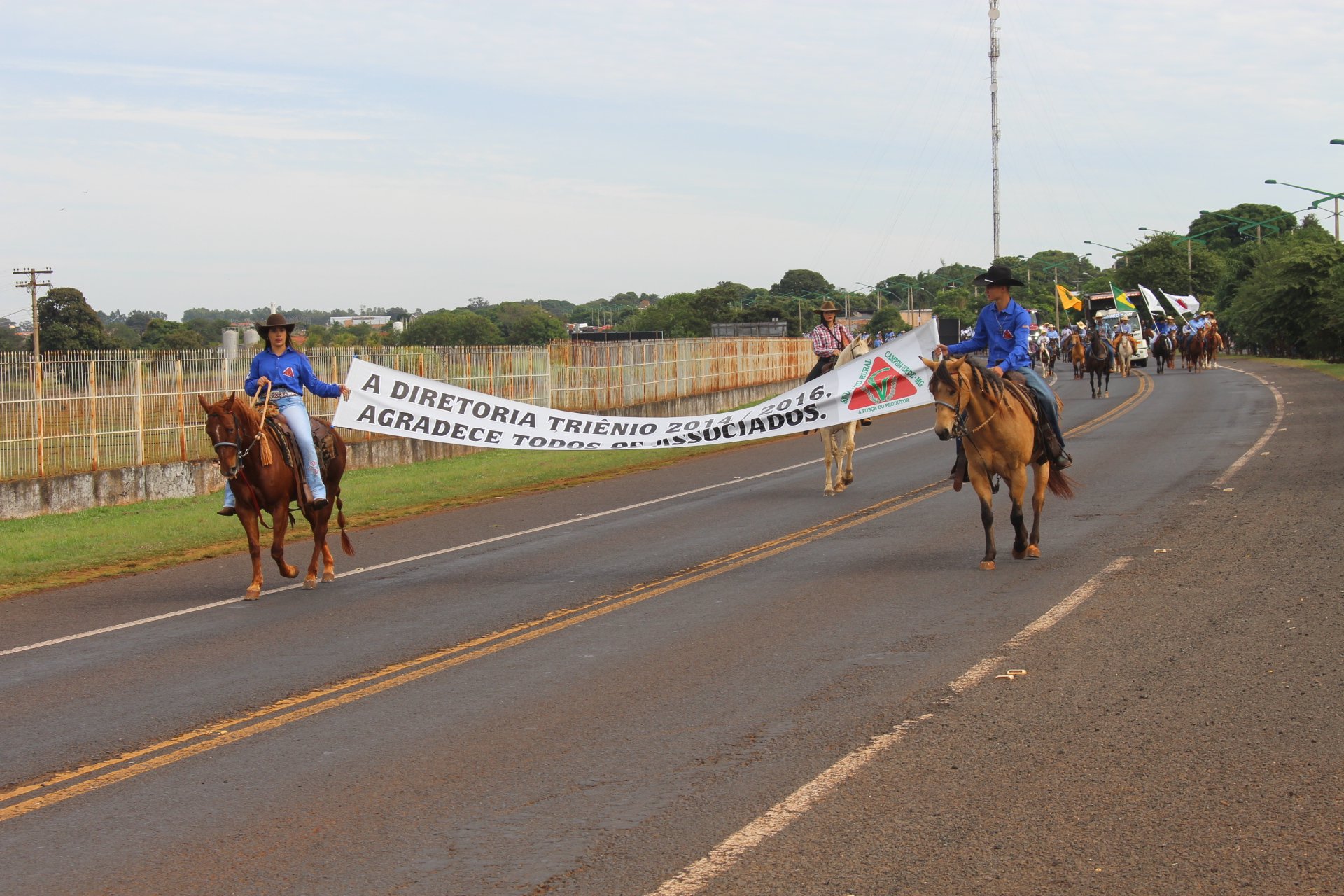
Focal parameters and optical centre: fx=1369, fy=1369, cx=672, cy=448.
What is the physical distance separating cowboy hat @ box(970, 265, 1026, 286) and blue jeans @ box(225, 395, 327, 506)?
6.24 meters


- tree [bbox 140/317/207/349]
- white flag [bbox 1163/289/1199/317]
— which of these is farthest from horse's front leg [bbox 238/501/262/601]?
white flag [bbox 1163/289/1199/317]

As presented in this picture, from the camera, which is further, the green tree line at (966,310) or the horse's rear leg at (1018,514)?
the green tree line at (966,310)

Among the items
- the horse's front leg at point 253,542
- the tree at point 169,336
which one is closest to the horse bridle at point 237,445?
the horse's front leg at point 253,542

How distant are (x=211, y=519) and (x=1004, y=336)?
12.0m

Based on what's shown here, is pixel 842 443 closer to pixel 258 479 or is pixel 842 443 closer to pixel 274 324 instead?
pixel 274 324

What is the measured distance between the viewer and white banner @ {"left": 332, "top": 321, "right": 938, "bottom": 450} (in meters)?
14.4

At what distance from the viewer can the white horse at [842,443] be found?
1775 centimetres

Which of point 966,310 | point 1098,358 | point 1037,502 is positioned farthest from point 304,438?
point 966,310

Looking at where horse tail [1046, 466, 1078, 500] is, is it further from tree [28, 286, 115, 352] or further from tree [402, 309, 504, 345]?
tree [402, 309, 504, 345]

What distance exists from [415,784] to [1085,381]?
46.6m

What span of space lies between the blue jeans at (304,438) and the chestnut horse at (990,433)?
5.57 meters

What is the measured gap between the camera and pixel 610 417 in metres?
15.5

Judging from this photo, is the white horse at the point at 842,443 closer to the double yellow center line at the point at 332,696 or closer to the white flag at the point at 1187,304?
the double yellow center line at the point at 332,696

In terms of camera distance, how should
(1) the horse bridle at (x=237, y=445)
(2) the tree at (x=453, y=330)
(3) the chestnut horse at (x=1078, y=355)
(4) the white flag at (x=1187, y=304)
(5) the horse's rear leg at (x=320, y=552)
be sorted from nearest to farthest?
(1) the horse bridle at (x=237, y=445) < (5) the horse's rear leg at (x=320, y=552) < (3) the chestnut horse at (x=1078, y=355) < (2) the tree at (x=453, y=330) < (4) the white flag at (x=1187, y=304)
